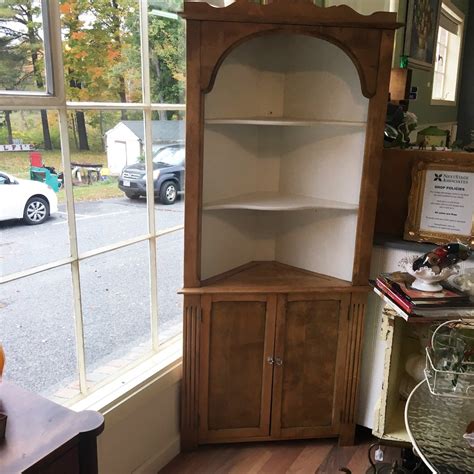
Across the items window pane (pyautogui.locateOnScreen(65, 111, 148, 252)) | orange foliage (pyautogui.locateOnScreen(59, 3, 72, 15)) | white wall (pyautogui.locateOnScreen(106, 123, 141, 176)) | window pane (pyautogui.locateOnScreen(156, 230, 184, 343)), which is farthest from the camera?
window pane (pyautogui.locateOnScreen(156, 230, 184, 343))

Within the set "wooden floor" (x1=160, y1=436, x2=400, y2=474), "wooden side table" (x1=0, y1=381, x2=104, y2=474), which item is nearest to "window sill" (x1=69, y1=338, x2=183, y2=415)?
"wooden floor" (x1=160, y1=436, x2=400, y2=474)

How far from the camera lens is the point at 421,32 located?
3.28m

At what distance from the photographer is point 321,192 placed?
2.09 meters

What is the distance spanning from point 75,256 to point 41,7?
2.47ft

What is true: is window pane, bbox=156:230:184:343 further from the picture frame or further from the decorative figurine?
the picture frame

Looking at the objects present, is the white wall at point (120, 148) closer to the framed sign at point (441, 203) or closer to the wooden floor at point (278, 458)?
the framed sign at point (441, 203)

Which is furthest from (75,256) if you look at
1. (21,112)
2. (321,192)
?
(321,192)

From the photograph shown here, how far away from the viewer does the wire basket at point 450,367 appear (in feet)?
4.75

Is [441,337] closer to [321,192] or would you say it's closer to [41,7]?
[321,192]

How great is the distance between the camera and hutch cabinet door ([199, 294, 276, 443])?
1.95 metres

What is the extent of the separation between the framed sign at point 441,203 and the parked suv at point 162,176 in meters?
0.95

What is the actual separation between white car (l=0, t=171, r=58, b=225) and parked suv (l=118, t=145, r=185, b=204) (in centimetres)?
32

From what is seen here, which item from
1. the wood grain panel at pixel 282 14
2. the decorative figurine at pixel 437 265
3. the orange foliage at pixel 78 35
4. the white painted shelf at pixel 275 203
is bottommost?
the decorative figurine at pixel 437 265

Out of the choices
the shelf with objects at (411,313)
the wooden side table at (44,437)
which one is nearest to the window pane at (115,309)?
the wooden side table at (44,437)
